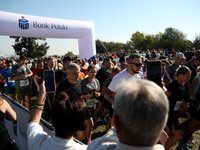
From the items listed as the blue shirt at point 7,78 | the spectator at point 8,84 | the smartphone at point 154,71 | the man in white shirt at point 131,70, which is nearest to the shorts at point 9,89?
the spectator at point 8,84

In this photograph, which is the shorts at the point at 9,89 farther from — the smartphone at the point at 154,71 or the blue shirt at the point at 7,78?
the smartphone at the point at 154,71

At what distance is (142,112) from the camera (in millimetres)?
646

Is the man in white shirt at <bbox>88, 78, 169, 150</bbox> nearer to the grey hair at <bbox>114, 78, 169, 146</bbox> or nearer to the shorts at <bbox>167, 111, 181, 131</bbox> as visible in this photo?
Answer: the grey hair at <bbox>114, 78, 169, 146</bbox>

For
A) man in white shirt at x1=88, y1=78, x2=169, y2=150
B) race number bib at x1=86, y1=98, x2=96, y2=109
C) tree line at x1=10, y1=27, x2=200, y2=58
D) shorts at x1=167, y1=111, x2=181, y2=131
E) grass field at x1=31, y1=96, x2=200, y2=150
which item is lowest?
grass field at x1=31, y1=96, x2=200, y2=150

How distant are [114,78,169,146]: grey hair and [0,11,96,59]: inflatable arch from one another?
9.74 metres

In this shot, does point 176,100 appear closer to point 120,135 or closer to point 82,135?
point 82,135

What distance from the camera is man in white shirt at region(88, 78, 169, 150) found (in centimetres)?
65

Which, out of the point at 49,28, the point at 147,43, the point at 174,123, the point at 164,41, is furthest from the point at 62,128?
the point at 147,43

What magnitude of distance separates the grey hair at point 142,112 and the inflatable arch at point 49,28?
9.74m

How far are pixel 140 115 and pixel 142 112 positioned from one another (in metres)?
0.02

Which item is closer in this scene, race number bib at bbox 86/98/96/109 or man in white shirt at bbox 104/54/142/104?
man in white shirt at bbox 104/54/142/104

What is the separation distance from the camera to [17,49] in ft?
142

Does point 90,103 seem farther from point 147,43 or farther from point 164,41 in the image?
point 147,43

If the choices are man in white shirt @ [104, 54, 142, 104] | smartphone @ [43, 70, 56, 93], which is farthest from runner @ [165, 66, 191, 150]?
smartphone @ [43, 70, 56, 93]
